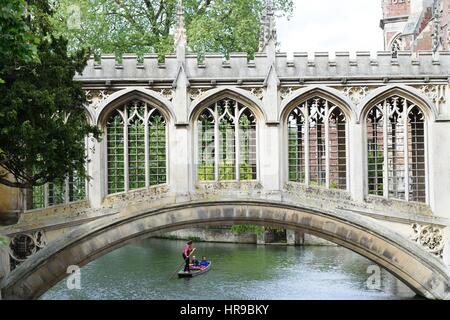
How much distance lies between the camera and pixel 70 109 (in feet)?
42.1

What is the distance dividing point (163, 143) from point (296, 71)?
292cm

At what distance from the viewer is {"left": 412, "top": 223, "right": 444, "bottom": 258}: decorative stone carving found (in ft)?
52.5

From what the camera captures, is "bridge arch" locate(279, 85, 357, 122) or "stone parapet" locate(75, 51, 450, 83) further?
"bridge arch" locate(279, 85, 357, 122)

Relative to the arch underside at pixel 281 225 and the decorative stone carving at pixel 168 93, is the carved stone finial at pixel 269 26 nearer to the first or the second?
the decorative stone carving at pixel 168 93

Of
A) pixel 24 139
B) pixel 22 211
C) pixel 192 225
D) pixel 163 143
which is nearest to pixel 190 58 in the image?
pixel 163 143

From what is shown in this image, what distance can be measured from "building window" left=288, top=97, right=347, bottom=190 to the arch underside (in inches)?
30.3

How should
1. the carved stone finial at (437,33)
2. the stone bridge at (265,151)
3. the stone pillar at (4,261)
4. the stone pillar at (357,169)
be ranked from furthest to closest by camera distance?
the carved stone finial at (437,33) → the stone pillar at (357,169) → the stone bridge at (265,151) → the stone pillar at (4,261)

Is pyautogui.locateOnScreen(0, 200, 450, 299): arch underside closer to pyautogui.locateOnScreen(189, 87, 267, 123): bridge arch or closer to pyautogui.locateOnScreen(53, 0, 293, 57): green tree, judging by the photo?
pyautogui.locateOnScreen(189, 87, 267, 123): bridge arch

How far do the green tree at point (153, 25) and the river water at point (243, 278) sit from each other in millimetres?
6027

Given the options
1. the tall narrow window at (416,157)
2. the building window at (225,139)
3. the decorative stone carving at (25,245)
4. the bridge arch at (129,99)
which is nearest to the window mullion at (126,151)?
the bridge arch at (129,99)

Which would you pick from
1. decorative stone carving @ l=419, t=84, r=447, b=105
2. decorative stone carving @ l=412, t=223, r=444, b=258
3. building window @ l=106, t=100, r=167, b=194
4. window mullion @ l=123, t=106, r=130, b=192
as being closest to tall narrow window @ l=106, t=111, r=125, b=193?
building window @ l=106, t=100, r=167, b=194

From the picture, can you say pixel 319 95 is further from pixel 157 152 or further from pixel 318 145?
pixel 157 152

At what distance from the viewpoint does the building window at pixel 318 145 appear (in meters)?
16.1

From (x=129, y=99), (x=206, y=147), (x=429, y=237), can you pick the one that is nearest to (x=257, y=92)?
(x=206, y=147)
